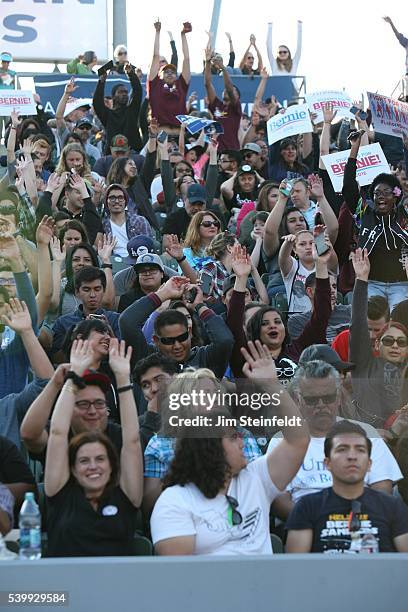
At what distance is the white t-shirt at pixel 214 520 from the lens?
17.2 feet

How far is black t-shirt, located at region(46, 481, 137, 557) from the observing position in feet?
17.7

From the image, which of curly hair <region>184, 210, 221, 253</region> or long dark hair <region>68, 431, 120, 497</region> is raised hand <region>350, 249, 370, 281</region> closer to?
curly hair <region>184, 210, 221, 253</region>

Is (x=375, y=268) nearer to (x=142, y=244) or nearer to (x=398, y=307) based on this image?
(x=398, y=307)

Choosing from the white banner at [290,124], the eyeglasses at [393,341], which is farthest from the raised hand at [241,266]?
the white banner at [290,124]

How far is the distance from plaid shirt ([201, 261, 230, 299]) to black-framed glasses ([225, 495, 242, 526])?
3.51 metres

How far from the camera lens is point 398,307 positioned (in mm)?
7906

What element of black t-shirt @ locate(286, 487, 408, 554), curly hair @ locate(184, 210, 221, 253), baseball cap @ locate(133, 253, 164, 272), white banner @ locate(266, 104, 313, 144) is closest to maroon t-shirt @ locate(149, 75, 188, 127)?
white banner @ locate(266, 104, 313, 144)

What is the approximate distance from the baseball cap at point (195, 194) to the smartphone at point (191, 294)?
10.3ft

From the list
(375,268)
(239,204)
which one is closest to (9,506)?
(375,268)

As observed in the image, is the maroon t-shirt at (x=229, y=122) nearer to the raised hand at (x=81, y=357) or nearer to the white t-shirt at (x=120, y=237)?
the white t-shirt at (x=120, y=237)

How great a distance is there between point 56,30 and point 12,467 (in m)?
13.8

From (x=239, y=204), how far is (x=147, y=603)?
23.1ft

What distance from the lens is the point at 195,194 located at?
10773 millimetres

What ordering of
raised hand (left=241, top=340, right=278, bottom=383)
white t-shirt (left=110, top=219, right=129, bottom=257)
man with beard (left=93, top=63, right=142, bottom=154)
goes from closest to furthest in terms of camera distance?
raised hand (left=241, top=340, right=278, bottom=383) → white t-shirt (left=110, top=219, right=129, bottom=257) → man with beard (left=93, top=63, right=142, bottom=154)
